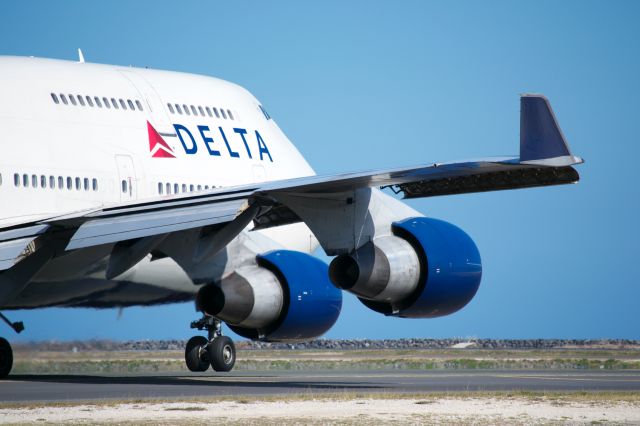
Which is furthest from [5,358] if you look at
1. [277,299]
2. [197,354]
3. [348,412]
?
[348,412]

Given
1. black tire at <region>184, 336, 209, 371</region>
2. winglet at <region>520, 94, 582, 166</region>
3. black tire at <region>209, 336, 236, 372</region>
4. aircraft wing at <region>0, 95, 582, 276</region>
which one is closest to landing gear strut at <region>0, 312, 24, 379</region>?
black tire at <region>184, 336, 209, 371</region>

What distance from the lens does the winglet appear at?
57.9 ft

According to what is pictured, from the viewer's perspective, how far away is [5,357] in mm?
25203

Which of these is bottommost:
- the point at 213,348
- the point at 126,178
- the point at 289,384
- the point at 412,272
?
the point at 289,384

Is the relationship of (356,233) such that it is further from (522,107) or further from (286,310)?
(522,107)

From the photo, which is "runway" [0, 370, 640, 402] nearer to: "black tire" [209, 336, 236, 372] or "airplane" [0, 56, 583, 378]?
"black tire" [209, 336, 236, 372]

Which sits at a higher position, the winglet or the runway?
the winglet

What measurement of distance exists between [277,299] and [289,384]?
152 cm

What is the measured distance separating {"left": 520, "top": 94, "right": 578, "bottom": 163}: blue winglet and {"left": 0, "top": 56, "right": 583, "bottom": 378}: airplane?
0.02 m

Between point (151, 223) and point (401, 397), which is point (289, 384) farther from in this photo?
point (151, 223)

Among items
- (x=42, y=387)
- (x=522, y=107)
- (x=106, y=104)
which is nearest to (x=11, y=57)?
(x=106, y=104)

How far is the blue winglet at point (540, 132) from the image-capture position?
17.6 metres

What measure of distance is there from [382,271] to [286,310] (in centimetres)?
240

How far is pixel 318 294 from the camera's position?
2256cm
